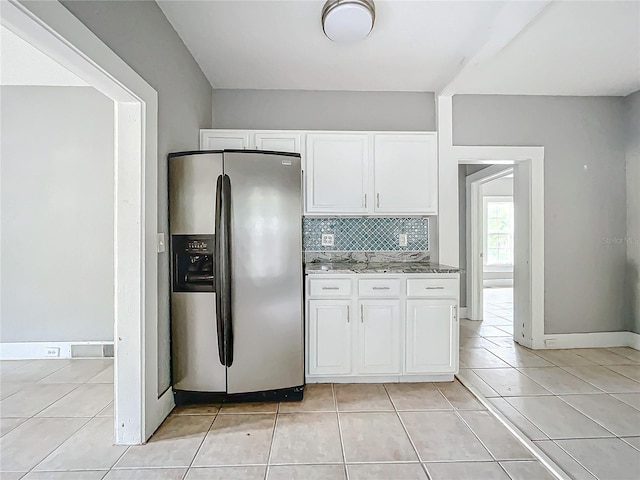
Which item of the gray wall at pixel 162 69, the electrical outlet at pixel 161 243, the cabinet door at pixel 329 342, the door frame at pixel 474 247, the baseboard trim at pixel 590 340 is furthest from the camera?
the door frame at pixel 474 247

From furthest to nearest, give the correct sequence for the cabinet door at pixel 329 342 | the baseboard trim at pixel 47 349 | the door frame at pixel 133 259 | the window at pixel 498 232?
the window at pixel 498 232, the baseboard trim at pixel 47 349, the cabinet door at pixel 329 342, the door frame at pixel 133 259

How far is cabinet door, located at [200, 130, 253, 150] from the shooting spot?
304 centimetres

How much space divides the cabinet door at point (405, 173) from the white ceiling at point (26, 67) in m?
2.62

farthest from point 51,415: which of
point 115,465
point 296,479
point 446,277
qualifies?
point 446,277

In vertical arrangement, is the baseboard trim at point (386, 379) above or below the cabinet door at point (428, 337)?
below

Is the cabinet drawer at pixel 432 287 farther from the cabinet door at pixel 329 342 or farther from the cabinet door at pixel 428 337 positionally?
the cabinet door at pixel 329 342

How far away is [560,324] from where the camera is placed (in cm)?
355

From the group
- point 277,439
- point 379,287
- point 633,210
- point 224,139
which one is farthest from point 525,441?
point 224,139

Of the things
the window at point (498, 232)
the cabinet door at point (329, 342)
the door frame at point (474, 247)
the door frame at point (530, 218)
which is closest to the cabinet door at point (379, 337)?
the cabinet door at point (329, 342)

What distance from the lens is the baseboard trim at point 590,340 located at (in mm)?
3525

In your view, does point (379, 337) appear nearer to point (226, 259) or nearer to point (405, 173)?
point (226, 259)

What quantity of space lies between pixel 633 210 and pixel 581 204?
19.7 inches

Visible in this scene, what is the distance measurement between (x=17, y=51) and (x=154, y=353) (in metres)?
2.56

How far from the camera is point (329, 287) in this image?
Answer: 2.70 meters
